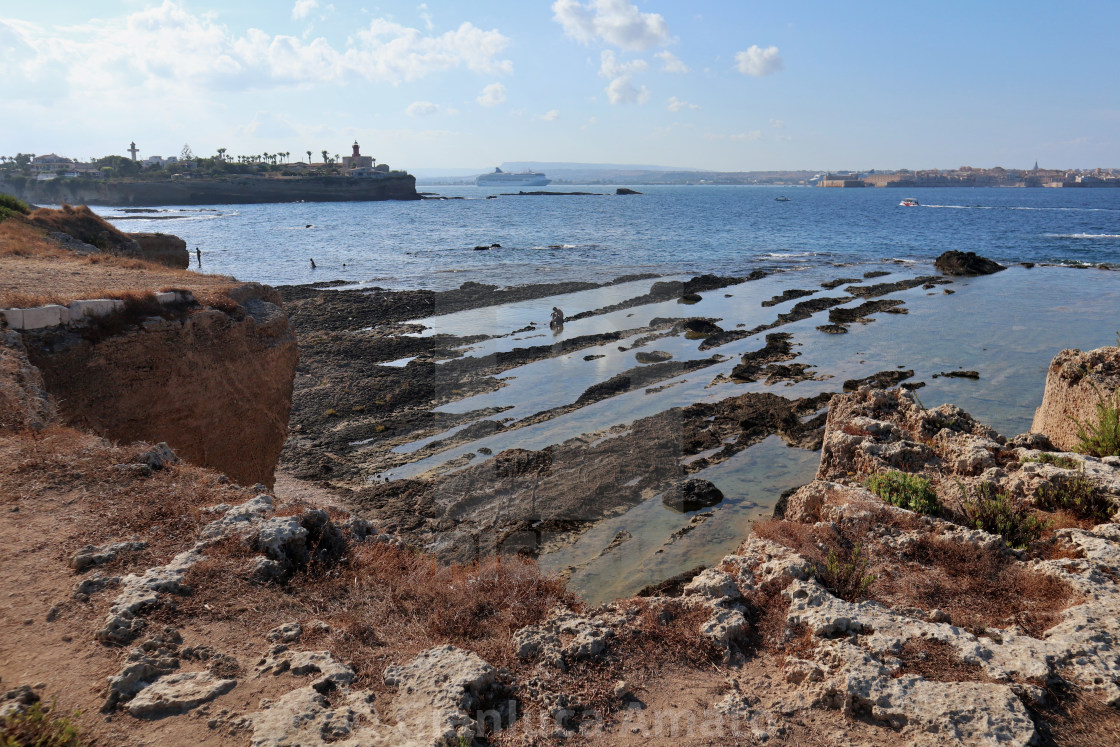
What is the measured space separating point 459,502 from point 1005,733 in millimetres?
9542

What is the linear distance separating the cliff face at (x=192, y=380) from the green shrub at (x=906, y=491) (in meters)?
10.1

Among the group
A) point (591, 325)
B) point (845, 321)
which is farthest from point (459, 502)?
point (845, 321)

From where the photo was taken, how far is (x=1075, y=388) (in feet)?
30.2

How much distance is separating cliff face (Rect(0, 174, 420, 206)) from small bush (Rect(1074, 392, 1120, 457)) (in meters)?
125

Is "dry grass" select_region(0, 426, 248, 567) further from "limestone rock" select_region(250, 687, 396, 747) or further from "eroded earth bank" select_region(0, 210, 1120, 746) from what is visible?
"limestone rock" select_region(250, 687, 396, 747)

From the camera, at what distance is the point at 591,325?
84.3ft

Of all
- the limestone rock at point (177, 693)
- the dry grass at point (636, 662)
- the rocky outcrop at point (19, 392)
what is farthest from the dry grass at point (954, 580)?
the rocky outcrop at point (19, 392)

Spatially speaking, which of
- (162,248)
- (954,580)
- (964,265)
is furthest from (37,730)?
(964,265)

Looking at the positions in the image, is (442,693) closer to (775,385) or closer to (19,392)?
(19,392)

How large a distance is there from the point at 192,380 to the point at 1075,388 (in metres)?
13.7

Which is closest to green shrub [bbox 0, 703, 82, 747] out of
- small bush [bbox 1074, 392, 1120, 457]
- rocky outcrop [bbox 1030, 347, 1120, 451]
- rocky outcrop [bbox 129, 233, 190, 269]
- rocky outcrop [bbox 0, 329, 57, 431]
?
rocky outcrop [bbox 0, 329, 57, 431]

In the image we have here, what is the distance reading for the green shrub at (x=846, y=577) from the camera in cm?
524

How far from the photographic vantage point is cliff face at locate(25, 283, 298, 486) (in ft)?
30.0

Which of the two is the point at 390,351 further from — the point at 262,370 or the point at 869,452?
the point at 869,452
